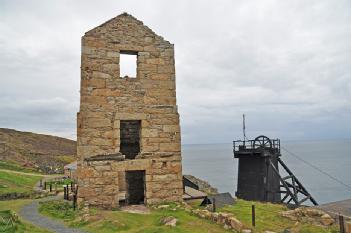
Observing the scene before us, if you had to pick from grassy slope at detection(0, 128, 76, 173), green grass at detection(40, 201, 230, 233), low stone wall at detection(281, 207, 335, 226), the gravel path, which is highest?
grassy slope at detection(0, 128, 76, 173)

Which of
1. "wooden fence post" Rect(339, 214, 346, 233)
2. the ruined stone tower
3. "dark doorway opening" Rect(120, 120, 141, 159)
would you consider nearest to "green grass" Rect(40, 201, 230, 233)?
the ruined stone tower

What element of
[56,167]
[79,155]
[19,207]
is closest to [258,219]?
[79,155]

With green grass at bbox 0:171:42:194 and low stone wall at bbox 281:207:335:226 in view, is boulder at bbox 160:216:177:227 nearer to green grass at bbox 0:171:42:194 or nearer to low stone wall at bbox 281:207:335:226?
low stone wall at bbox 281:207:335:226

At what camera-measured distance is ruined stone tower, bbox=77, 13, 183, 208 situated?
42.2 feet

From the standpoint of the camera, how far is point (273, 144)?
84.4 feet

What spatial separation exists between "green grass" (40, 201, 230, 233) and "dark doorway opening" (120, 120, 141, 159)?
14.3 feet

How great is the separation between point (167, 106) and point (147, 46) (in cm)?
269

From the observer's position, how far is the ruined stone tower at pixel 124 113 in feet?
42.2

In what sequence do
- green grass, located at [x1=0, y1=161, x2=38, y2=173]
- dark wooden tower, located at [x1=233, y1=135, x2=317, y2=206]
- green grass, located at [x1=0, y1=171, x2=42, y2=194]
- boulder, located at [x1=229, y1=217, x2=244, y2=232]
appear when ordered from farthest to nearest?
green grass, located at [x1=0, y1=161, x2=38, y2=173]
dark wooden tower, located at [x1=233, y1=135, x2=317, y2=206]
green grass, located at [x1=0, y1=171, x2=42, y2=194]
boulder, located at [x1=229, y1=217, x2=244, y2=232]

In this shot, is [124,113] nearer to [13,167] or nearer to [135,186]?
[135,186]

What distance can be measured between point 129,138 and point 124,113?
317 cm

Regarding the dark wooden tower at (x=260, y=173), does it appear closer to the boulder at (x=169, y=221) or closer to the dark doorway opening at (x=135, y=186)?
the dark doorway opening at (x=135, y=186)

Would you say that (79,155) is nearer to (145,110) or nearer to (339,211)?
(145,110)

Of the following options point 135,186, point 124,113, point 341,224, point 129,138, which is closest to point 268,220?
point 341,224
